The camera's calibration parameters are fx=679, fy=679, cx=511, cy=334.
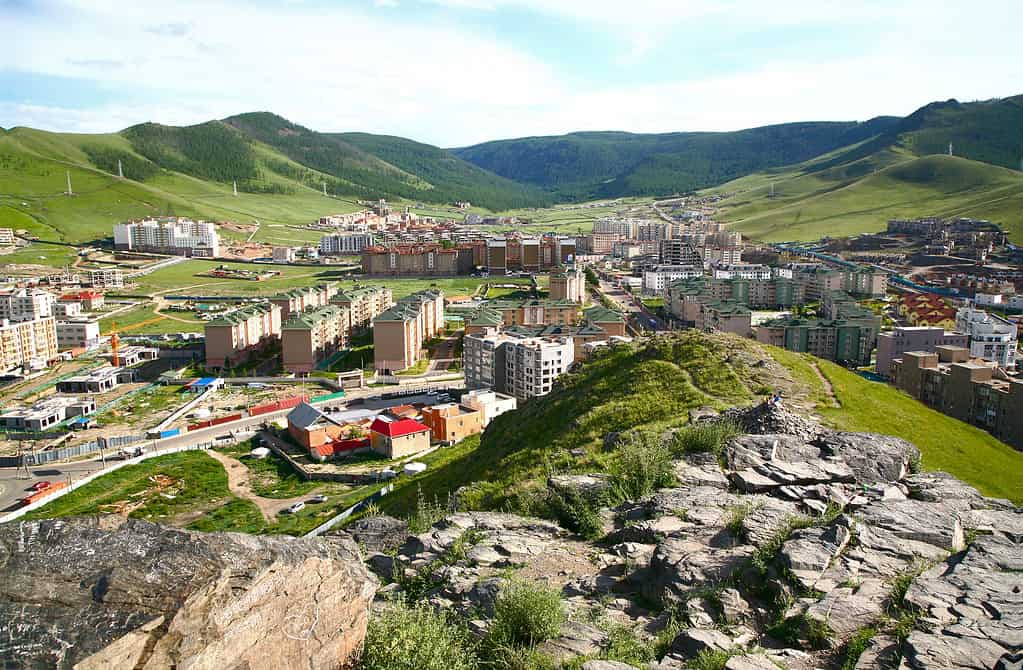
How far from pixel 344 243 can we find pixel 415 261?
28.4 metres

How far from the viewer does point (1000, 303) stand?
6025 cm

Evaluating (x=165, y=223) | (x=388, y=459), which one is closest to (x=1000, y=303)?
(x=388, y=459)

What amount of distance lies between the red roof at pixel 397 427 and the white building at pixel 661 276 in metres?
50.5

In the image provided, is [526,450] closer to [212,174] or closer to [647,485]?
[647,485]

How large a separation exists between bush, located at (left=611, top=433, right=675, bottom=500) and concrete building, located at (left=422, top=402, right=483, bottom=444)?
24.5 m

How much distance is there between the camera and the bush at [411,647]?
4609mm

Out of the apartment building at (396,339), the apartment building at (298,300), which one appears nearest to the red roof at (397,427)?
the apartment building at (396,339)

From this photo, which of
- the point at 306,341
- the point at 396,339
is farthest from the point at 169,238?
the point at 396,339

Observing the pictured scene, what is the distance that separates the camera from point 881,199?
129m

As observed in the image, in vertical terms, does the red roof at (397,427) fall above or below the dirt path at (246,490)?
above

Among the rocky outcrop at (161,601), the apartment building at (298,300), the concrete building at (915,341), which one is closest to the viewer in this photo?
the rocky outcrop at (161,601)

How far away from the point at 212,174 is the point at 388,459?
153424 mm

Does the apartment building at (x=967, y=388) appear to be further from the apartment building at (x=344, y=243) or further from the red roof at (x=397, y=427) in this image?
the apartment building at (x=344, y=243)

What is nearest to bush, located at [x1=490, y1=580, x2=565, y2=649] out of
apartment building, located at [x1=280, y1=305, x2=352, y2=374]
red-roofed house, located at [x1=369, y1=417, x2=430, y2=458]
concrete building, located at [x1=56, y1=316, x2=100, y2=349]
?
red-roofed house, located at [x1=369, y1=417, x2=430, y2=458]
